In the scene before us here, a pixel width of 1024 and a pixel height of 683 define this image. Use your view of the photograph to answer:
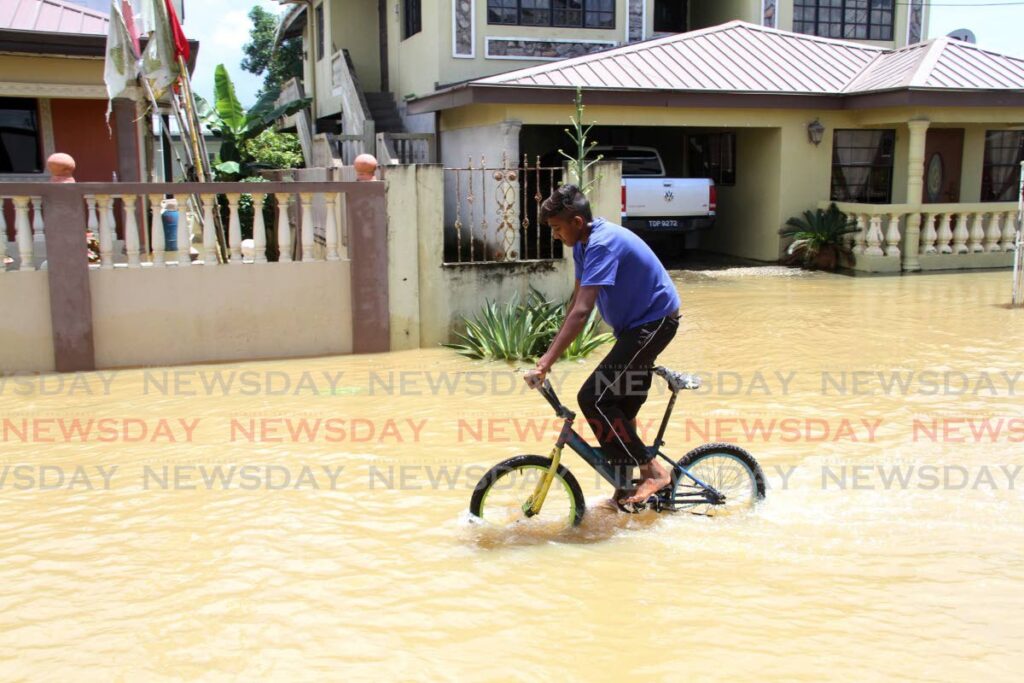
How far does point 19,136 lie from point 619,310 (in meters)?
12.5

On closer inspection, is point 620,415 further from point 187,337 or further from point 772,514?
point 187,337

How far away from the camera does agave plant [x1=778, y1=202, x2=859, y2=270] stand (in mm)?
16875

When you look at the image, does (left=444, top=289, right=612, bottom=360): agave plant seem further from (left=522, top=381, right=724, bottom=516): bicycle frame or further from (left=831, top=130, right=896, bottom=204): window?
(left=831, top=130, right=896, bottom=204): window

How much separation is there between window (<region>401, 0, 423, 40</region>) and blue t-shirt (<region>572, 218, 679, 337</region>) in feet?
52.5

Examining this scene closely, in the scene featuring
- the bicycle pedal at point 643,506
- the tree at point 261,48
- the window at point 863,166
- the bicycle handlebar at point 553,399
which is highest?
the tree at point 261,48

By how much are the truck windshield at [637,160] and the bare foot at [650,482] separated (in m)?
12.9

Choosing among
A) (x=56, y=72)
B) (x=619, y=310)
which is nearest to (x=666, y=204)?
(x=56, y=72)

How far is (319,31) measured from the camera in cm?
2592

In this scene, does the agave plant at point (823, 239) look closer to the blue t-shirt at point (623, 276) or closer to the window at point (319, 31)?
the blue t-shirt at point (623, 276)

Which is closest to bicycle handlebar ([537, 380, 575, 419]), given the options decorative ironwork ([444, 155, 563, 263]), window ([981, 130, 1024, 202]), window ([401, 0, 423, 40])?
decorative ironwork ([444, 155, 563, 263])

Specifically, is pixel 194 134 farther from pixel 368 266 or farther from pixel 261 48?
pixel 261 48

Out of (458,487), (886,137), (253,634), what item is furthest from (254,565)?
(886,137)

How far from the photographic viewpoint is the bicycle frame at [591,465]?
5.09m

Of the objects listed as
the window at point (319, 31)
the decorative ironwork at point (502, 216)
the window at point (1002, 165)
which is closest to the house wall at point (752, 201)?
the decorative ironwork at point (502, 216)
